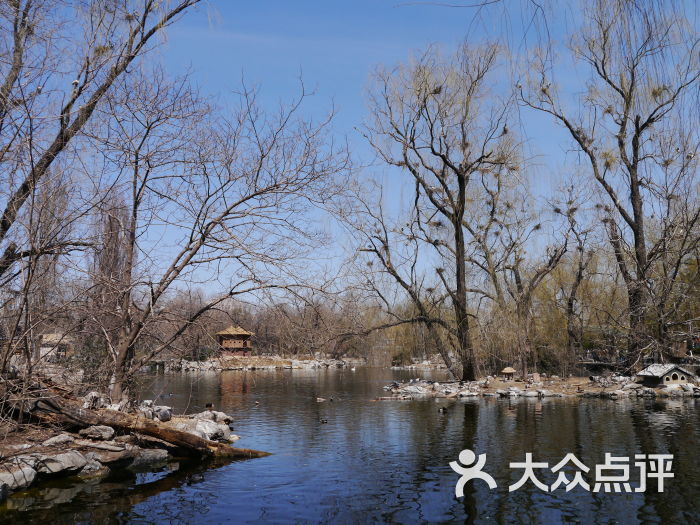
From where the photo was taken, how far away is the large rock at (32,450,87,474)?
8984 millimetres

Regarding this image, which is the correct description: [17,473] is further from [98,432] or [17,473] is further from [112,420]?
[112,420]

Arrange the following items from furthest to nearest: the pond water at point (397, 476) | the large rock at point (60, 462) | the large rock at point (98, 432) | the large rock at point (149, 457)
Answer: the large rock at point (149, 457) → the large rock at point (98, 432) → the large rock at point (60, 462) → the pond water at point (397, 476)

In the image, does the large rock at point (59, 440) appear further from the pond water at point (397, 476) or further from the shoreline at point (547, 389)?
the shoreline at point (547, 389)

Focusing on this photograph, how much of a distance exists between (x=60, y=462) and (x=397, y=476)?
5147mm

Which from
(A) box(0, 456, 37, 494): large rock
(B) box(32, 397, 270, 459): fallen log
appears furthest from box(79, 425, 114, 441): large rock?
(A) box(0, 456, 37, 494): large rock

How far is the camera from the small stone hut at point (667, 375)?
20453 millimetres

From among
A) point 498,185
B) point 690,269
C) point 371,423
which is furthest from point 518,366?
point 371,423

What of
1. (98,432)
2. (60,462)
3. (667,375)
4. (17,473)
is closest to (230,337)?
(98,432)

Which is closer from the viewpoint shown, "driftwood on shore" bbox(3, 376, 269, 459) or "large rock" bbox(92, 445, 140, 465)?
"driftwood on shore" bbox(3, 376, 269, 459)

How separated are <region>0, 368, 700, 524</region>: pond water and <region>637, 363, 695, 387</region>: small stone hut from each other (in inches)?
128

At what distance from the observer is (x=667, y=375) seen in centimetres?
2055

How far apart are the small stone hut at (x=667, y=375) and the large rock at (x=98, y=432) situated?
57.3ft

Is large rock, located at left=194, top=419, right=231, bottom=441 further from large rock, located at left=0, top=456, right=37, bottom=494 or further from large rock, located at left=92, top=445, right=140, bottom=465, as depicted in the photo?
large rock, located at left=0, top=456, right=37, bottom=494

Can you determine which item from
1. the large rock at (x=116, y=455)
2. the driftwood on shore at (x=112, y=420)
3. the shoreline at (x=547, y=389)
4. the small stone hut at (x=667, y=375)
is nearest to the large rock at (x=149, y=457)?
the large rock at (x=116, y=455)
